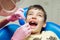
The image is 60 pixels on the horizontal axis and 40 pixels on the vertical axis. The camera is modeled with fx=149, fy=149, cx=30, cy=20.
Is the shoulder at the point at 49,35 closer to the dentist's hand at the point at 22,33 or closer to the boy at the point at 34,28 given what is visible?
the boy at the point at 34,28

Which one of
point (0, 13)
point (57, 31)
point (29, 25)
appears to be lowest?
point (57, 31)

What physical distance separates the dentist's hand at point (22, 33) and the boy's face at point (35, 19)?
45mm

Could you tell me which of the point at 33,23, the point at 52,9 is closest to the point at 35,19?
the point at 33,23

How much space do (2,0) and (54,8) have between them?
42.5 inches

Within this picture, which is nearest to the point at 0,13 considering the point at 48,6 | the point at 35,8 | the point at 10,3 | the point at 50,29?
the point at 10,3

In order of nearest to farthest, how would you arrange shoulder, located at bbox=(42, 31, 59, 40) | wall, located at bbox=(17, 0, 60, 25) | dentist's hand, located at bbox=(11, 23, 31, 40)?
1. dentist's hand, located at bbox=(11, 23, 31, 40)
2. shoulder, located at bbox=(42, 31, 59, 40)
3. wall, located at bbox=(17, 0, 60, 25)

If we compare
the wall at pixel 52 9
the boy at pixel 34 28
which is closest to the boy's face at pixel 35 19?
the boy at pixel 34 28

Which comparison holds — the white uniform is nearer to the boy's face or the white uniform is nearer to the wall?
the boy's face

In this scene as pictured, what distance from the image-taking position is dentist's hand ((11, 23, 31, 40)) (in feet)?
3.25

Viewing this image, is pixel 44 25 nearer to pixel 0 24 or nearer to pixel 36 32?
pixel 36 32

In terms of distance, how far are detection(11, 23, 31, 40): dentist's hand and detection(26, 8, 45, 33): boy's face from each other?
5 cm

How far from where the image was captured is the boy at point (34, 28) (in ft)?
3.36

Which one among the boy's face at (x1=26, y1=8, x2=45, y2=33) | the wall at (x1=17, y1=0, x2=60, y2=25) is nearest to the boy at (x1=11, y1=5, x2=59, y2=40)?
the boy's face at (x1=26, y1=8, x2=45, y2=33)

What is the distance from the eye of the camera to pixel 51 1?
169cm
